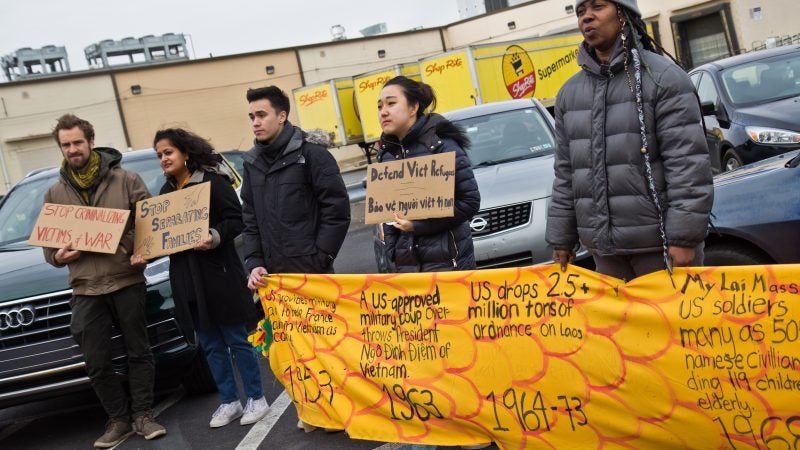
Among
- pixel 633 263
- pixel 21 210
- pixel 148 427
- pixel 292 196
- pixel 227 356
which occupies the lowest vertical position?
pixel 148 427

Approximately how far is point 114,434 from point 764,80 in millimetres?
8158

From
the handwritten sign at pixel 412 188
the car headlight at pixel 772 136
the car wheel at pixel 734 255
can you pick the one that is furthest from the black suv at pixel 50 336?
the car headlight at pixel 772 136

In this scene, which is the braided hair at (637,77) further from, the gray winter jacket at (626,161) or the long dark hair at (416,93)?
the long dark hair at (416,93)

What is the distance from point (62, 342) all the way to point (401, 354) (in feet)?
8.31

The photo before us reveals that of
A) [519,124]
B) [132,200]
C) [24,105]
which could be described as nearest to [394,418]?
[132,200]

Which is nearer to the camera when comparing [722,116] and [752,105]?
[752,105]

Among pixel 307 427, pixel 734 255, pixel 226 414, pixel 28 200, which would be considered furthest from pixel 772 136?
pixel 28 200

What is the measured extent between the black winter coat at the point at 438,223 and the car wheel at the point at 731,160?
19.9 feet

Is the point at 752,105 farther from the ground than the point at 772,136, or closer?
farther from the ground

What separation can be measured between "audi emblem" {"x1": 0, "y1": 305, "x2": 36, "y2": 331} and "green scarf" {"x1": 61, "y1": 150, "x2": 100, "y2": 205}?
0.85 metres

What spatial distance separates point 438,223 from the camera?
158 inches

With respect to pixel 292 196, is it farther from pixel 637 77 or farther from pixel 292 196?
pixel 637 77

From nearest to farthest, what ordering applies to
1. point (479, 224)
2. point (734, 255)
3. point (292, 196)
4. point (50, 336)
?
point (292, 196) < point (734, 255) < point (50, 336) < point (479, 224)

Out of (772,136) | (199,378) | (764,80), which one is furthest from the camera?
(764,80)
